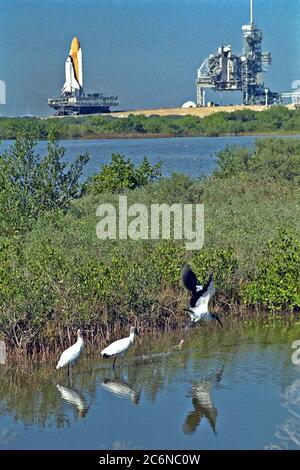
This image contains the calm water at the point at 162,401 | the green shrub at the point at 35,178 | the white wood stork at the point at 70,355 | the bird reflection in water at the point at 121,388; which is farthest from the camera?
the green shrub at the point at 35,178

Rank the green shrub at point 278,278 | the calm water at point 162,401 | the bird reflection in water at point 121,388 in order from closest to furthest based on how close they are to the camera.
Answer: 1. the calm water at point 162,401
2. the bird reflection in water at point 121,388
3. the green shrub at point 278,278

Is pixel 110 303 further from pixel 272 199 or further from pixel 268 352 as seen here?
pixel 272 199

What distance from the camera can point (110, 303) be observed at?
1658 cm

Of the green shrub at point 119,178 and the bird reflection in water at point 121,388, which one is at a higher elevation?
the green shrub at point 119,178

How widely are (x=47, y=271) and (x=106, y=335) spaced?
1.48m

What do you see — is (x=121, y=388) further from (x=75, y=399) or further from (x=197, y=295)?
(x=197, y=295)

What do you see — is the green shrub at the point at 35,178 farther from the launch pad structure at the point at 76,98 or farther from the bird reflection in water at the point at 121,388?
the launch pad structure at the point at 76,98

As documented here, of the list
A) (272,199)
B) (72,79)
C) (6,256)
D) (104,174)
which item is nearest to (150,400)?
(6,256)

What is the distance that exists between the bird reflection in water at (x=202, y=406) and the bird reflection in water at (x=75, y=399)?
1478 millimetres

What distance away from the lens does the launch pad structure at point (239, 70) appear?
402 feet

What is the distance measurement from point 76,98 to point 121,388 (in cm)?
11085

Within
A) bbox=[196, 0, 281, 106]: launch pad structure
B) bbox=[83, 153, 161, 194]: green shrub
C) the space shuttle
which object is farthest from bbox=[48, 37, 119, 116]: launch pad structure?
bbox=[83, 153, 161, 194]: green shrub

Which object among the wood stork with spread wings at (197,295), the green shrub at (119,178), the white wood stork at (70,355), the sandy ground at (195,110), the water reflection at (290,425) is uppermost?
the sandy ground at (195,110)

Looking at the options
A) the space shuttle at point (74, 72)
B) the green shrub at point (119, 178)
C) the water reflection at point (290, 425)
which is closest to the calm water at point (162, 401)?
the water reflection at point (290, 425)
